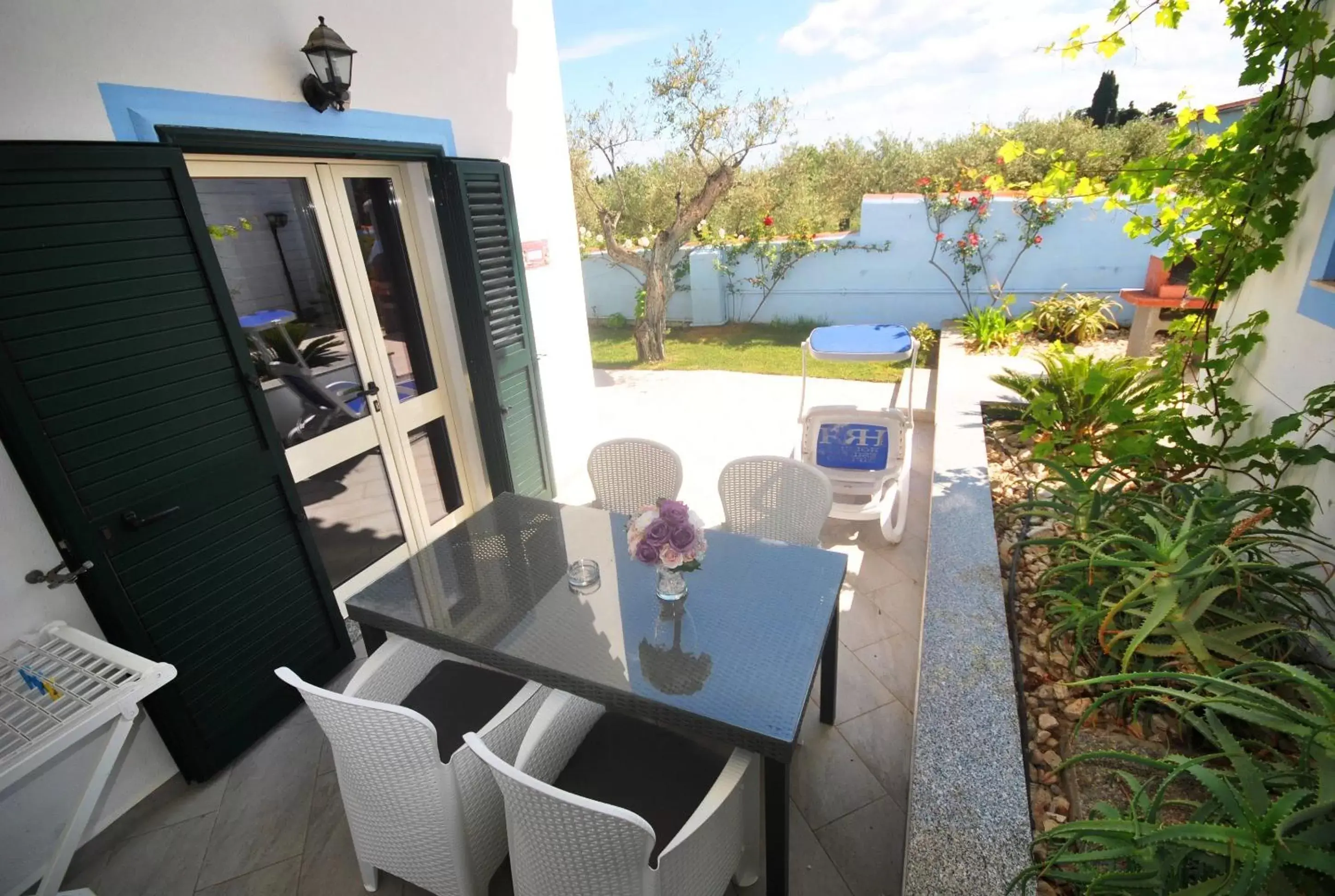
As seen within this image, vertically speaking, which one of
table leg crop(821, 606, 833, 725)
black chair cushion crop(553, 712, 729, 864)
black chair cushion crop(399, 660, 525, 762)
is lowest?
table leg crop(821, 606, 833, 725)

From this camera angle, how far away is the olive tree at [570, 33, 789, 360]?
6738 mm

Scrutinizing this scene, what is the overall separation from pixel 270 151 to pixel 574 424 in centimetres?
252

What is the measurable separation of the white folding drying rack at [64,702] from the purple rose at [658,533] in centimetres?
138

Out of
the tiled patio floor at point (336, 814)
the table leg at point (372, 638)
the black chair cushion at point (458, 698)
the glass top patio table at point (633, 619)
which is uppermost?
the glass top patio table at point (633, 619)

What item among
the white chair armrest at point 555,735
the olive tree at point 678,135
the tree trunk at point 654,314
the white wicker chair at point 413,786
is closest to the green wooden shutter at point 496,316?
the white wicker chair at point 413,786

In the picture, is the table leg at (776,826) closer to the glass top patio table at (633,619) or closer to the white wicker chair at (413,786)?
the glass top patio table at (633,619)

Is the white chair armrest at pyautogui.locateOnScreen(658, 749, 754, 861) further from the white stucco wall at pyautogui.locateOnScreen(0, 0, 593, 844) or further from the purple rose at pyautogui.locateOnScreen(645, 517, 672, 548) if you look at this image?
the white stucco wall at pyautogui.locateOnScreen(0, 0, 593, 844)

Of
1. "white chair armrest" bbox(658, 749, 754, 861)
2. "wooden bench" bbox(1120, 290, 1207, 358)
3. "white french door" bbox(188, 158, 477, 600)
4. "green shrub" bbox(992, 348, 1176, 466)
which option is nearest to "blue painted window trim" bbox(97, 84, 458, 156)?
"white french door" bbox(188, 158, 477, 600)

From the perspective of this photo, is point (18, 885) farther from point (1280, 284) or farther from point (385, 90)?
point (1280, 284)

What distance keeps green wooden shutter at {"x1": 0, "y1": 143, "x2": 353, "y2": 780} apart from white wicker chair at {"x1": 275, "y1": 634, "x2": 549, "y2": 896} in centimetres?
82

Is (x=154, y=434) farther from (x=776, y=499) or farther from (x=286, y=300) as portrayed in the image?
(x=776, y=499)

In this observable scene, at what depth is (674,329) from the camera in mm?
9438

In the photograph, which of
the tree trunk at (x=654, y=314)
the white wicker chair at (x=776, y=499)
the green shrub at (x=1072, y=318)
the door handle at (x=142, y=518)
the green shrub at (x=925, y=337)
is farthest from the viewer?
the tree trunk at (x=654, y=314)

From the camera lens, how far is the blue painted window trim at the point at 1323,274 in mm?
1939
